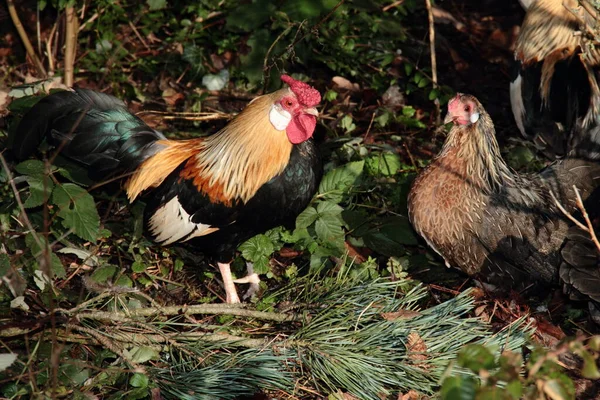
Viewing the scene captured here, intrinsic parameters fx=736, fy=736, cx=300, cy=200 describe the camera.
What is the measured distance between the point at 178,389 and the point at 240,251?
125 cm

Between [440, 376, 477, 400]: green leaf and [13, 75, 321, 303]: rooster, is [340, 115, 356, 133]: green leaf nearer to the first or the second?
[13, 75, 321, 303]: rooster

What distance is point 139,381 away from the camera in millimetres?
3295

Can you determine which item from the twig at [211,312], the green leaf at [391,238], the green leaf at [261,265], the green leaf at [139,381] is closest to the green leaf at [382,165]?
the green leaf at [391,238]

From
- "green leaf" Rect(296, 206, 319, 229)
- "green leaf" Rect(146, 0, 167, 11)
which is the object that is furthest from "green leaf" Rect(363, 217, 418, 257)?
"green leaf" Rect(146, 0, 167, 11)

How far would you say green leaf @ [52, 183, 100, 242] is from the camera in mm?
3818

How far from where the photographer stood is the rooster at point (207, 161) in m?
3.84

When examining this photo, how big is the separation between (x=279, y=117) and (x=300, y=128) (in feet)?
0.41

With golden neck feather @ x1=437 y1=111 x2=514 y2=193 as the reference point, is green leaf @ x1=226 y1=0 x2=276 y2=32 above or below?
above

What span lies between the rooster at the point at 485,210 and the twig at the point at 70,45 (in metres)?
2.68

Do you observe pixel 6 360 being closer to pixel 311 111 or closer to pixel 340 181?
pixel 311 111

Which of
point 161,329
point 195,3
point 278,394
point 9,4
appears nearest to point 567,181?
point 278,394

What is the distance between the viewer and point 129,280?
402cm

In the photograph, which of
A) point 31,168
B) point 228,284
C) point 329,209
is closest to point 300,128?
point 329,209

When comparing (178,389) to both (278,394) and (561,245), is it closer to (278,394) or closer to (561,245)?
(278,394)
